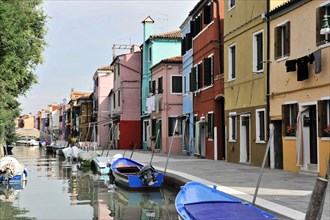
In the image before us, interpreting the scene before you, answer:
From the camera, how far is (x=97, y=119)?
6003 cm

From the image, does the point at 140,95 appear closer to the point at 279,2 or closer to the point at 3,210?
the point at 279,2

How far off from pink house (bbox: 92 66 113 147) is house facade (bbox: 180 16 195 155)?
2294cm

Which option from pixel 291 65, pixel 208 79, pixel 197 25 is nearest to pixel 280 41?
pixel 291 65

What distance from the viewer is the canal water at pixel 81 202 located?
13.7 meters

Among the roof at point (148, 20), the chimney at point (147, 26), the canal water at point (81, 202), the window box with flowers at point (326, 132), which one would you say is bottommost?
the canal water at point (81, 202)

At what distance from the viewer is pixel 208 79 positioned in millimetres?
27375

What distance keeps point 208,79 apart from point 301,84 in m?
10.5

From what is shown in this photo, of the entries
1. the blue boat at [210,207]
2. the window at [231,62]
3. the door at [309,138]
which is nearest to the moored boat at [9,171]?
the window at [231,62]

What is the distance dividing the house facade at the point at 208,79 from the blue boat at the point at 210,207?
52.0 feet

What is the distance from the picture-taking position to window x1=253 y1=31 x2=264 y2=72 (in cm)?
2072

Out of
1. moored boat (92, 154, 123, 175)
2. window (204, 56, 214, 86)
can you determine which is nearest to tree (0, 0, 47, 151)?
moored boat (92, 154, 123, 175)

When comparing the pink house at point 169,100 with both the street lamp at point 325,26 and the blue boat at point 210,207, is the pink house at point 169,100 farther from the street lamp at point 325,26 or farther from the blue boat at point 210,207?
the blue boat at point 210,207

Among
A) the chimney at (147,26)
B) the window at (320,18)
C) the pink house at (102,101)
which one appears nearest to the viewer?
the window at (320,18)

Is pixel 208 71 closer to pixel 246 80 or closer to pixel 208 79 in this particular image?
pixel 208 79
